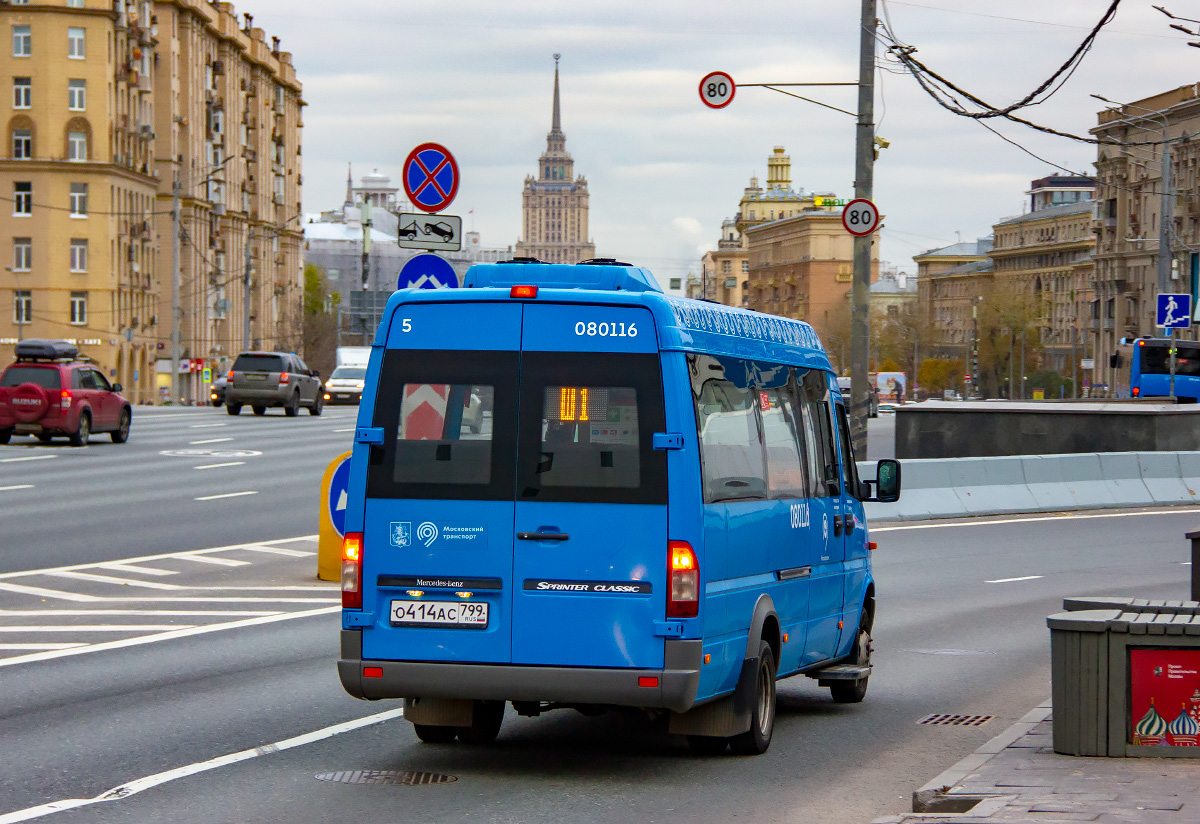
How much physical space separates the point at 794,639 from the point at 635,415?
2.14 metres

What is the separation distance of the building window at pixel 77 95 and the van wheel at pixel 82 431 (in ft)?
182

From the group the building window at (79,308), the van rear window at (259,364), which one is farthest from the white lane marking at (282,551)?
the building window at (79,308)

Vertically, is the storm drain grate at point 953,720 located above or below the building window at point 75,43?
below

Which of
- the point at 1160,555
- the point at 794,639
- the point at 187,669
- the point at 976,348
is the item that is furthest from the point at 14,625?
the point at 976,348

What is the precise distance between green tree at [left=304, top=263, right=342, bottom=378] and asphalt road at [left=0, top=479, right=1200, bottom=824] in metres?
102

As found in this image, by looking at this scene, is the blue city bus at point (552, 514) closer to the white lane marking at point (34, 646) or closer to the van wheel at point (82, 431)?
the white lane marking at point (34, 646)

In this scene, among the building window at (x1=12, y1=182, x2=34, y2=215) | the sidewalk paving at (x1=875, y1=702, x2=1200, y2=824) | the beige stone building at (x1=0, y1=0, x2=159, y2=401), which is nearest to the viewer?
the sidewalk paving at (x1=875, y1=702, x2=1200, y2=824)

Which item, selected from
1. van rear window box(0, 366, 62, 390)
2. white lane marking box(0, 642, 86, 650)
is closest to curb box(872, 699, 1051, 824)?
white lane marking box(0, 642, 86, 650)

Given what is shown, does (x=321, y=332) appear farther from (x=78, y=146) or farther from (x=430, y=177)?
(x=430, y=177)

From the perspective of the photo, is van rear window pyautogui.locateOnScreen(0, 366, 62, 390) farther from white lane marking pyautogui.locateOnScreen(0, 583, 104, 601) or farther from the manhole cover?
white lane marking pyautogui.locateOnScreen(0, 583, 104, 601)

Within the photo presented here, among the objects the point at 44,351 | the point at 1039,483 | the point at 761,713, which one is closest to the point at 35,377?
the point at 44,351

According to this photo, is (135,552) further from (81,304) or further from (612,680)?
(81,304)

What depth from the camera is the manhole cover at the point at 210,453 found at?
32969 mm

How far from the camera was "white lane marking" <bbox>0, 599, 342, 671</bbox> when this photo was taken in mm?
11867
